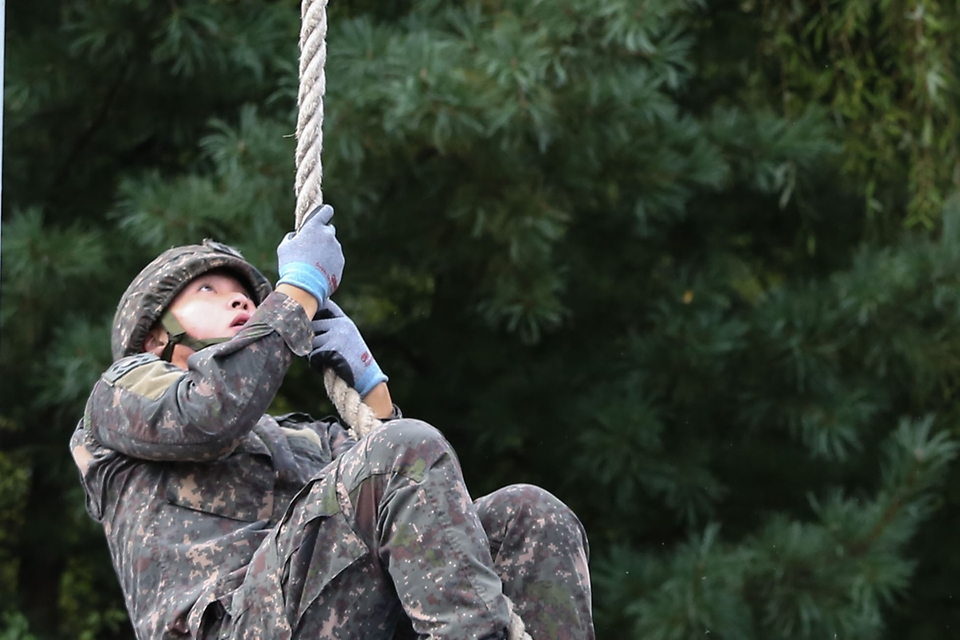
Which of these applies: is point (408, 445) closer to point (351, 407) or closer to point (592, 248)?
point (351, 407)

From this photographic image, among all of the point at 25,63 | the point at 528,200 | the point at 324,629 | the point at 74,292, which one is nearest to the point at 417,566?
the point at 324,629

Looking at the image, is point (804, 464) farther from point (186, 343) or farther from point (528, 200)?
point (186, 343)

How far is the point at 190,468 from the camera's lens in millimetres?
2188

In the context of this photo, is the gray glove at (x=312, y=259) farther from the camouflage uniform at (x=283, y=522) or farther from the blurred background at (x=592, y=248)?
the blurred background at (x=592, y=248)

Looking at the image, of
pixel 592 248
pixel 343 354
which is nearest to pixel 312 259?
pixel 343 354

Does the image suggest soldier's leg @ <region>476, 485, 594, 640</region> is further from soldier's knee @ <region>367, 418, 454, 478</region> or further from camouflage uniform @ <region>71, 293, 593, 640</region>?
soldier's knee @ <region>367, 418, 454, 478</region>

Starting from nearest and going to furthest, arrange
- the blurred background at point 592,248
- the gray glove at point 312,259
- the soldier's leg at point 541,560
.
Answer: the soldier's leg at point 541,560 < the gray glove at point 312,259 < the blurred background at point 592,248

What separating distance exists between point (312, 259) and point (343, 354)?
0.17 metres

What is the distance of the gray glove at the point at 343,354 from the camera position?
2.34 m

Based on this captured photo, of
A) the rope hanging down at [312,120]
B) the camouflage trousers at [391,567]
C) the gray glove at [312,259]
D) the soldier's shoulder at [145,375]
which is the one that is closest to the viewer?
the camouflage trousers at [391,567]

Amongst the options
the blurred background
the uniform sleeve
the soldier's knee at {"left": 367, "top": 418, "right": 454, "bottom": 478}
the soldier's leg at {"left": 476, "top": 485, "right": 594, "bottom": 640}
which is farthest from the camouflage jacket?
the blurred background

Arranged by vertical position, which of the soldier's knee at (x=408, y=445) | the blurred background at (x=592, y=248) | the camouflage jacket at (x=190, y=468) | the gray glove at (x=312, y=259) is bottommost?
the blurred background at (x=592, y=248)

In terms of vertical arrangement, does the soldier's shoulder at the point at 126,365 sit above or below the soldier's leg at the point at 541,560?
above

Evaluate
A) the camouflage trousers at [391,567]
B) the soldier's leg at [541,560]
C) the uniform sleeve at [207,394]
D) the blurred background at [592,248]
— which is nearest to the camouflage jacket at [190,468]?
the uniform sleeve at [207,394]
